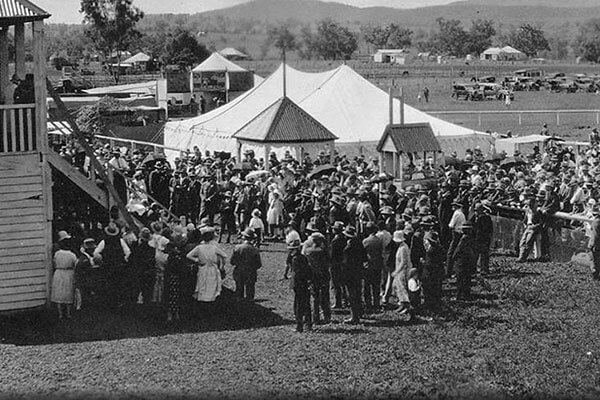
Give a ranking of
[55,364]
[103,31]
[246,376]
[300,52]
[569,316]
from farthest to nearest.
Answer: [103,31] → [300,52] → [569,316] → [55,364] → [246,376]

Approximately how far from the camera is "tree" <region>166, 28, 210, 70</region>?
75.3 m

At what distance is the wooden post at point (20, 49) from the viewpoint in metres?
16.1

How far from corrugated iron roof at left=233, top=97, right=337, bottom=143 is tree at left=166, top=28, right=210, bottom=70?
Answer: 48505 mm

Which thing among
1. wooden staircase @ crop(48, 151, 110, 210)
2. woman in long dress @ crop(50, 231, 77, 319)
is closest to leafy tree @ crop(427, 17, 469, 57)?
wooden staircase @ crop(48, 151, 110, 210)

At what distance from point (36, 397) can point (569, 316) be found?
27.4 feet

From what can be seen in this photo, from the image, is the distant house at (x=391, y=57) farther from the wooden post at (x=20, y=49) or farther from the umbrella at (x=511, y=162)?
the wooden post at (x=20, y=49)

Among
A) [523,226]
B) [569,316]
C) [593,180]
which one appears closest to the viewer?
[569,316]

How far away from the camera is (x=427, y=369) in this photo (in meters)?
11.9

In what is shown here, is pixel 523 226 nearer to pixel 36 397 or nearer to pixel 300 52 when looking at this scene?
pixel 36 397

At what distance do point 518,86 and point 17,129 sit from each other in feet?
205

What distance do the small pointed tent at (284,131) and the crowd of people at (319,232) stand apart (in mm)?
897

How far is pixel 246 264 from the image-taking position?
15508 mm

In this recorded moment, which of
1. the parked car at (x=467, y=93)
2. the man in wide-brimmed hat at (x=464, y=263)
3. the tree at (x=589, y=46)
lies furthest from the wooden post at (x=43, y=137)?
the parked car at (x=467, y=93)

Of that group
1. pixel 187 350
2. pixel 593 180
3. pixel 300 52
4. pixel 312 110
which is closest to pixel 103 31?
pixel 300 52
